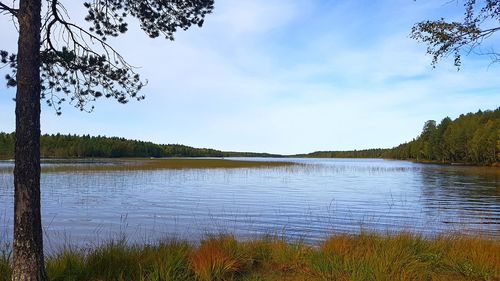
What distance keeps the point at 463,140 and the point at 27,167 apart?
12049 centimetres

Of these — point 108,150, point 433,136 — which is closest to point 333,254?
point 433,136

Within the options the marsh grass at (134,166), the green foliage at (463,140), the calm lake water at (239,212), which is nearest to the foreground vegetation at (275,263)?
the calm lake water at (239,212)

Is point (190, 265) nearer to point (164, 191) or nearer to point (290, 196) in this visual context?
point (290, 196)

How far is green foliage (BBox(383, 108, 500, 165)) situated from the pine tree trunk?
93904 mm

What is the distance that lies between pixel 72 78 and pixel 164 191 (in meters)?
22.8

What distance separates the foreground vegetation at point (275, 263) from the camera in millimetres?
6934

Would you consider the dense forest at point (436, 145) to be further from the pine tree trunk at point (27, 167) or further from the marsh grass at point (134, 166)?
the pine tree trunk at point (27, 167)

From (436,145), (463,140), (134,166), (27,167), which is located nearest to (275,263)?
(27,167)

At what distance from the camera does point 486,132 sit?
95.2 m

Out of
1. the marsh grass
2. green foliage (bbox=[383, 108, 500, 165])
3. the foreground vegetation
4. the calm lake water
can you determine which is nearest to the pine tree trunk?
the foreground vegetation

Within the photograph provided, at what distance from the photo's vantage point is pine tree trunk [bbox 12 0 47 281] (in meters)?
5.82

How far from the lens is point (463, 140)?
10900 cm

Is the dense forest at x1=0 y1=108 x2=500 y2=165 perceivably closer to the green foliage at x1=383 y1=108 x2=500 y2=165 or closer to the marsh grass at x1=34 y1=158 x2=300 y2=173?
the green foliage at x1=383 y1=108 x2=500 y2=165

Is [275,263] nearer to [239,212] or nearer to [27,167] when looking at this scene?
[27,167]
